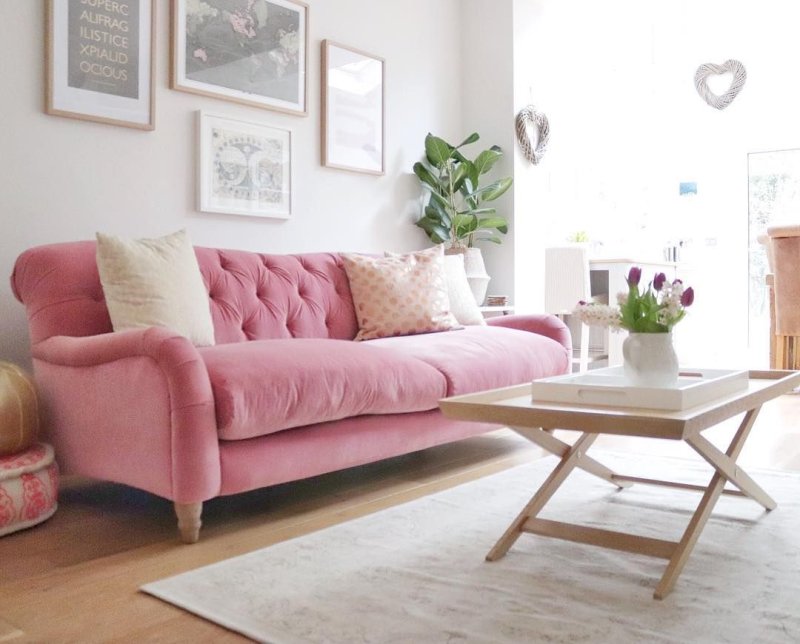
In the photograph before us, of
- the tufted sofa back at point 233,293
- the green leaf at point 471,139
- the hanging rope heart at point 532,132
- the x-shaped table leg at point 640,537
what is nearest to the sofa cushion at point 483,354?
the tufted sofa back at point 233,293

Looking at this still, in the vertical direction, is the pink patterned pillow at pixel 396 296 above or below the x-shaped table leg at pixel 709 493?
above

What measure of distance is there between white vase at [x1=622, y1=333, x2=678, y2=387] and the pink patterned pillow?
1.60 m

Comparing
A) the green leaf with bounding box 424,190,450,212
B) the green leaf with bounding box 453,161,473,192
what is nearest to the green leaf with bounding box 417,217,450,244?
the green leaf with bounding box 424,190,450,212

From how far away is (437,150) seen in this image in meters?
4.87

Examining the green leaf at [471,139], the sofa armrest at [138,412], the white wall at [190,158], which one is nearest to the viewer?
the sofa armrest at [138,412]

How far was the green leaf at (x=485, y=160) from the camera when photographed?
16.3ft

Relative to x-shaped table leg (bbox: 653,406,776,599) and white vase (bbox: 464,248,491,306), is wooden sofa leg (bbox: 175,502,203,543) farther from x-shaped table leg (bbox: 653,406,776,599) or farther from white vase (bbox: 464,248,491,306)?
white vase (bbox: 464,248,491,306)

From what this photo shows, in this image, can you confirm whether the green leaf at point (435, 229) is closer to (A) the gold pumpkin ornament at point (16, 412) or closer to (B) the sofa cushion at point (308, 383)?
(B) the sofa cushion at point (308, 383)

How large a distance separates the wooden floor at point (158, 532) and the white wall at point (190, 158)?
989 millimetres

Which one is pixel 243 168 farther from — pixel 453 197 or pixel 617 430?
pixel 617 430

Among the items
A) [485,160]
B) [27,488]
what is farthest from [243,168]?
[27,488]

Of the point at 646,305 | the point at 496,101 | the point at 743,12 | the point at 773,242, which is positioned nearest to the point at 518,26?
the point at 496,101

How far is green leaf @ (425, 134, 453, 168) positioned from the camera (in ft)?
16.0

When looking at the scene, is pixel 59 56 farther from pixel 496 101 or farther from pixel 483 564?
pixel 496 101
